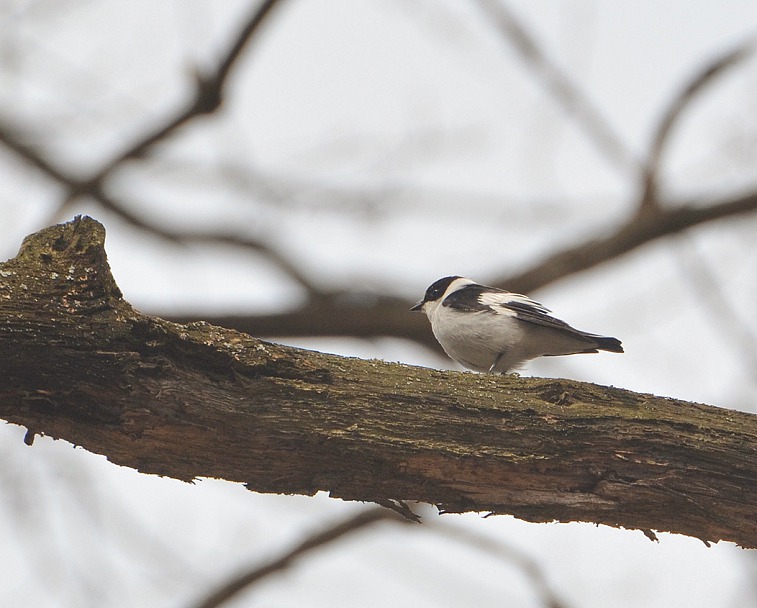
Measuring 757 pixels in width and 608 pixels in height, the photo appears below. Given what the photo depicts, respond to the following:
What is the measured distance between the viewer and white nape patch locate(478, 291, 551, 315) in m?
5.05

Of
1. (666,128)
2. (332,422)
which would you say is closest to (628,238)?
(666,128)

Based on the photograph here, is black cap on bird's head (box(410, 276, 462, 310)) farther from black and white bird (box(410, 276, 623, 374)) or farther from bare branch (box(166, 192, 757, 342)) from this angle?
black and white bird (box(410, 276, 623, 374))

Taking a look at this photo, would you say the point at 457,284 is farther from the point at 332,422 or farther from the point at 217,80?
the point at 332,422

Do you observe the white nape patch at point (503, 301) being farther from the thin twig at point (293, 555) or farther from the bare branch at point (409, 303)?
the thin twig at point (293, 555)

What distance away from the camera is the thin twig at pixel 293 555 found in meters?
5.80

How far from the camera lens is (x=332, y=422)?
285cm

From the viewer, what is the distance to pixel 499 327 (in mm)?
5023

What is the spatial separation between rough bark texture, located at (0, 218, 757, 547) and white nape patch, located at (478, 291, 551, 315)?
192 cm

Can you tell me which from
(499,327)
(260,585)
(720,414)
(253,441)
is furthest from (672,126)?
(253,441)

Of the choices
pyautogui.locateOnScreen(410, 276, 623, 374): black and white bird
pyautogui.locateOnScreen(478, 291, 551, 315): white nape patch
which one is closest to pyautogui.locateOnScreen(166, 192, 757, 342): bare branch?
pyautogui.locateOnScreen(478, 291, 551, 315): white nape patch

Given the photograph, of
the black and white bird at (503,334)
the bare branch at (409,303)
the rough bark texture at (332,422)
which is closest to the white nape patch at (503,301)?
the black and white bird at (503,334)

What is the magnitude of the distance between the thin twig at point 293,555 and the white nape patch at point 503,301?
150cm

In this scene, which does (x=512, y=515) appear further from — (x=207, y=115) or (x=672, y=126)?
(x=672, y=126)

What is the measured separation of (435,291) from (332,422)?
3.56 m
